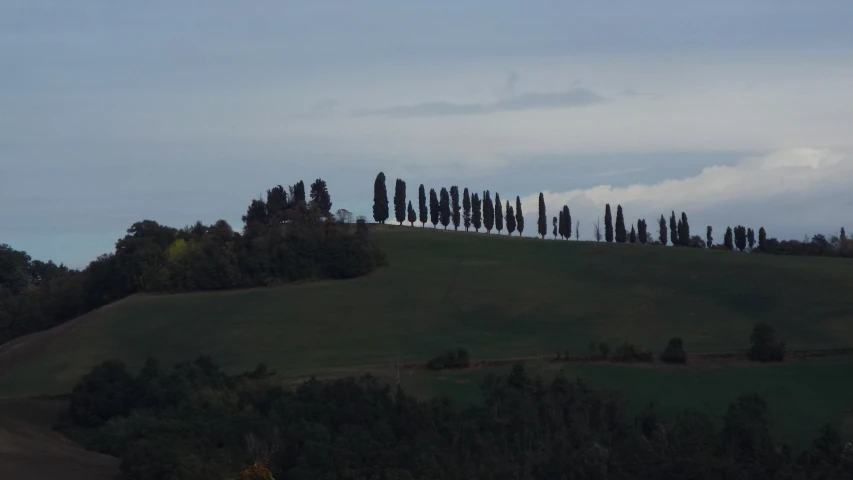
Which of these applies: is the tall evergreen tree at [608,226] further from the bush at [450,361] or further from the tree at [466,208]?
the bush at [450,361]

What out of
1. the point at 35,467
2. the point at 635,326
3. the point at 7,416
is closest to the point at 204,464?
the point at 35,467

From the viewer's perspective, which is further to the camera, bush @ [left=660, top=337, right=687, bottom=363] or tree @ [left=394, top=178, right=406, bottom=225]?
tree @ [left=394, top=178, right=406, bottom=225]

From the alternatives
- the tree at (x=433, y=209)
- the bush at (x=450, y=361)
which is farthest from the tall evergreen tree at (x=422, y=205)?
the bush at (x=450, y=361)

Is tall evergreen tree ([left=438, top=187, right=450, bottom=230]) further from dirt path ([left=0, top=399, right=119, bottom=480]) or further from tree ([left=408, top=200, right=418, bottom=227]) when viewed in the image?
dirt path ([left=0, top=399, right=119, bottom=480])

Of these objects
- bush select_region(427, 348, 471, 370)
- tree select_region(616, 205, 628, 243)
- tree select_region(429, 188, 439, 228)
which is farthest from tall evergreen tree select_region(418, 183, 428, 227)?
bush select_region(427, 348, 471, 370)

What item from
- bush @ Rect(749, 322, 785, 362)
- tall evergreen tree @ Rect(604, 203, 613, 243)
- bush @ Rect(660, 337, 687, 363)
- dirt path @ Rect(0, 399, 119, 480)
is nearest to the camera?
dirt path @ Rect(0, 399, 119, 480)

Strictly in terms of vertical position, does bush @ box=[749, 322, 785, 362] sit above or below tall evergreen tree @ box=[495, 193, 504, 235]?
below

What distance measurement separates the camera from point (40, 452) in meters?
43.5

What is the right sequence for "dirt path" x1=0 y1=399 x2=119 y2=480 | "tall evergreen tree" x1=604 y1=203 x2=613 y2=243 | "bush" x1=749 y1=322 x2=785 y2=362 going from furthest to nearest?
"tall evergreen tree" x1=604 y1=203 x2=613 y2=243 < "bush" x1=749 y1=322 x2=785 y2=362 < "dirt path" x1=0 y1=399 x2=119 y2=480

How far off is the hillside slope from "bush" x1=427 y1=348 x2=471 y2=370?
2703mm

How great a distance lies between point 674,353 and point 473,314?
57.7ft

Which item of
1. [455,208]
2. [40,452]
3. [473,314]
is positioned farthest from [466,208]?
[40,452]

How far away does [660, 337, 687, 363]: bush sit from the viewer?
59.8 metres

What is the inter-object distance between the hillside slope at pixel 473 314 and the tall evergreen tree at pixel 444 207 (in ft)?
87.5
